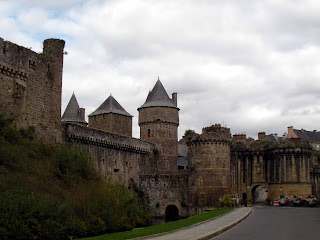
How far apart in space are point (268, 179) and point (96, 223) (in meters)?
25.4

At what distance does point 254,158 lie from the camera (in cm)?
4281

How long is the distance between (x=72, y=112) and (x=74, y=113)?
25 centimetres

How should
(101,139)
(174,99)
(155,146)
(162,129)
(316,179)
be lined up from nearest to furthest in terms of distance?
(101,139), (155,146), (162,129), (316,179), (174,99)

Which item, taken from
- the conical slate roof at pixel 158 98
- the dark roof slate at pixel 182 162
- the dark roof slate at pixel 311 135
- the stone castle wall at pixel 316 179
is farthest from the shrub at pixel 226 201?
the dark roof slate at pixel 311 135

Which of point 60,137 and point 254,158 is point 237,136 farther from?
point 60,137

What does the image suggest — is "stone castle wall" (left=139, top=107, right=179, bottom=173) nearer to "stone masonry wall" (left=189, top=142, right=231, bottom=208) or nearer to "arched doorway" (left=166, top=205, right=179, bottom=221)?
"arched doorway" (left=166, top=205, right=179, bottom=221)

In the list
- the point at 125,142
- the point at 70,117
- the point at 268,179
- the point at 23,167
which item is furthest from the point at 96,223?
the point at 70,117

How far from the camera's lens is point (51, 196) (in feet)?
63.9

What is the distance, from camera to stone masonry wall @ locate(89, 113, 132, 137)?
46125 millimetres

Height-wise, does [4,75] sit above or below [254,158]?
above

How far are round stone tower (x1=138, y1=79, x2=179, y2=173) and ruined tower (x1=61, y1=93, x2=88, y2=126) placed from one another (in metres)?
6.77

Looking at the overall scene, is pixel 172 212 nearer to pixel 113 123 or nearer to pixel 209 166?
pixel 209 166

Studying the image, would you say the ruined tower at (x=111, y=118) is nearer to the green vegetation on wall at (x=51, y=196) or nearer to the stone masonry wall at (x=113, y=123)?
the stone masonry wall at (x=113, y=123)

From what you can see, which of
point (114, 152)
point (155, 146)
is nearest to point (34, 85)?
point (114, 152)
